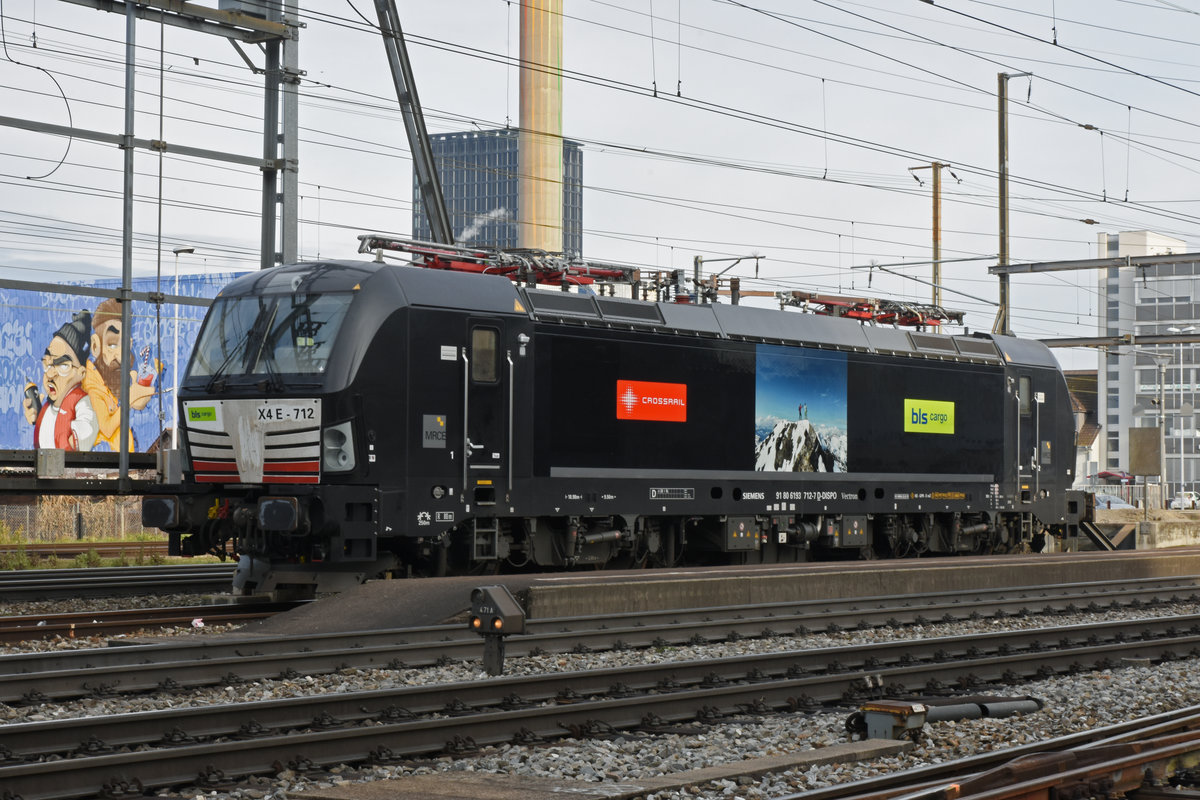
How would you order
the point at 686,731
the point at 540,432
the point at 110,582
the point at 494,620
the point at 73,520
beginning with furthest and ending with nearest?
the point at 73,520, the point at 110,582, the point at 540,432, the point at 494,620, the point at 686,731

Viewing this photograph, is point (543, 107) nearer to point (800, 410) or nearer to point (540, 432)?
point (800, 410)

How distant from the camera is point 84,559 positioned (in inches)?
943

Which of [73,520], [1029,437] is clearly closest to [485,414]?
[1029,437]

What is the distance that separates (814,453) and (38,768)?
15.7m

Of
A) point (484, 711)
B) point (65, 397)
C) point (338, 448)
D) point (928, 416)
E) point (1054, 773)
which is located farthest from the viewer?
point (65, 397)

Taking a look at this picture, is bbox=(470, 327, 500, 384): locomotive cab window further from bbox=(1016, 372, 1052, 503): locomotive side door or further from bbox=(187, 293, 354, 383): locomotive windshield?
bbox=(1016, 372, 1052, 503): locomotive side door

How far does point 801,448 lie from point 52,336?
1785 inches

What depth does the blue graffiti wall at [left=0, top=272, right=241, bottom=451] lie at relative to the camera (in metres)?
57.2

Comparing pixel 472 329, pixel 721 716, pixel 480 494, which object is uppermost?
pixel 472 329

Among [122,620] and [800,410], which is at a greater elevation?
[800,410]

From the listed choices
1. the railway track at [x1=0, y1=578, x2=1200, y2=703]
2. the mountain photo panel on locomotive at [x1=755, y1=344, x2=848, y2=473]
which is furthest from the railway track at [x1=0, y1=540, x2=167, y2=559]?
the railway track at [x1=0, y1=578, x2=1200, y2=703]

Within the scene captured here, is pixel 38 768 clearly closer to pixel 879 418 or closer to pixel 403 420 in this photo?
pixel 403 420

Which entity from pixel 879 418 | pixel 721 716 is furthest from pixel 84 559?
pixel 721 716

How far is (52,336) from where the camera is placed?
58.7 metres
